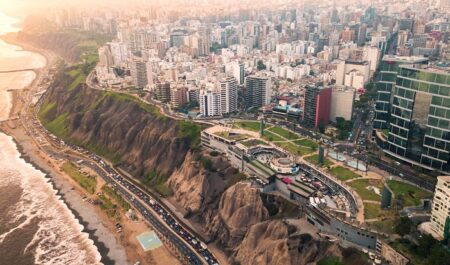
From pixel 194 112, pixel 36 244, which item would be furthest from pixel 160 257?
pixel 194 112

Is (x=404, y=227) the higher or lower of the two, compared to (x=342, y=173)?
higher

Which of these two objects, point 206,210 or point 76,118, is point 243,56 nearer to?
point 76,118

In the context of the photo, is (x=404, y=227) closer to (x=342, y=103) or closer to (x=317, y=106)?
(x=317, y=106)

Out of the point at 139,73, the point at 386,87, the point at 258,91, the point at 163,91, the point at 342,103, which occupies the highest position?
the point at 386,87

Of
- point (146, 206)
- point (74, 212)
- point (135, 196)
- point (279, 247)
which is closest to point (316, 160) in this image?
point (279, 247)

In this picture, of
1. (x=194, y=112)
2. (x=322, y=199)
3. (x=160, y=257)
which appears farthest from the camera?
(x=194, y=112)

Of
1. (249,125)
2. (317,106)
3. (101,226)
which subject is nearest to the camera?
(101,226)

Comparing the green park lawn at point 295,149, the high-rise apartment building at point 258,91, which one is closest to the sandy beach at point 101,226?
the green park lawn at point 295,149
